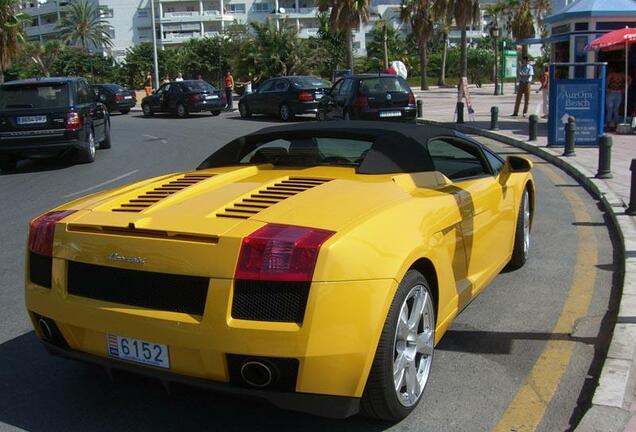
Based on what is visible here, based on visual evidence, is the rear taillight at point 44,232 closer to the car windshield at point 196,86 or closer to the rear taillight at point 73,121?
the rear taillight at point 73,121

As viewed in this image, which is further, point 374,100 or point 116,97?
point 116,97

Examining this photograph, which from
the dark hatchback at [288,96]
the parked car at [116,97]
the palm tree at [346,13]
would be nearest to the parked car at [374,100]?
the dark hatchback at [288,96]

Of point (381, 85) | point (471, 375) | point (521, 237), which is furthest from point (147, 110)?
point (471, 375)

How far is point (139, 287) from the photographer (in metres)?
3.11

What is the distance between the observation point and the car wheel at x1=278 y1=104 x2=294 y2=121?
23.8 m

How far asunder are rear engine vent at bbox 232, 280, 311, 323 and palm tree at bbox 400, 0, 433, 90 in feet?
157

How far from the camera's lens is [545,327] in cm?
464

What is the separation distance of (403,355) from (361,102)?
51.3 feet

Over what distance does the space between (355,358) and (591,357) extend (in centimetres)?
194

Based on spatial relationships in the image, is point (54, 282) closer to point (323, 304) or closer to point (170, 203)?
point (170, 203)

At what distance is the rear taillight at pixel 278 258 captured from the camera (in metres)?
2.84

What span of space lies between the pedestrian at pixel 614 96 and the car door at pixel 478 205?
12245 millimetres

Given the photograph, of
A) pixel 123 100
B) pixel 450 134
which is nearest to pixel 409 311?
pixel 450 134

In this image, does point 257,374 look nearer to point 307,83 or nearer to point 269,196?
point 269,196
